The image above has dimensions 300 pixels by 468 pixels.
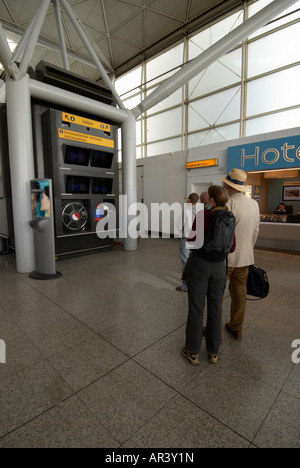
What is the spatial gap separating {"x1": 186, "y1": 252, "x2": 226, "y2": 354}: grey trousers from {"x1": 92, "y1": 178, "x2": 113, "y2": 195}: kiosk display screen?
233 inches

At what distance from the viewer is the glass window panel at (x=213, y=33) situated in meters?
10.8

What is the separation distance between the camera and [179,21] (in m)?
11.9

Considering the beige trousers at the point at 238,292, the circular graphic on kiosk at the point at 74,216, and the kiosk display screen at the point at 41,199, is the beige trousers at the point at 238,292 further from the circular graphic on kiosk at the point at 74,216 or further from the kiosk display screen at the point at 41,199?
the circular graphic on kiosk at the point at 74,216

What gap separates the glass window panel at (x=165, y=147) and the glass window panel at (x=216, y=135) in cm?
84

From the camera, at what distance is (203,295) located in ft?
7.06

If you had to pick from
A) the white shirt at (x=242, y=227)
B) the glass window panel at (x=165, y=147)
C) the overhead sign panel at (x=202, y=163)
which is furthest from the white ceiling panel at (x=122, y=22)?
the white shirt at (x=242, y=227)

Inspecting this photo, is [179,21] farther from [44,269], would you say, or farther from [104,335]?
[104,335]

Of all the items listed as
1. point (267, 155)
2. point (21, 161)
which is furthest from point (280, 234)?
point (21, 161)

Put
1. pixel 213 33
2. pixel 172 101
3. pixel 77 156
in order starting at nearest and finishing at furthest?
pixel 77 156
pixel 213 33
pixel 172 101

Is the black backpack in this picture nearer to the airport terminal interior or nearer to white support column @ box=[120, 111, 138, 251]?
the airport terminal interior

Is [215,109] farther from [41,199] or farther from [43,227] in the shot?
[43,227]

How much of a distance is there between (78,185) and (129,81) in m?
12.3

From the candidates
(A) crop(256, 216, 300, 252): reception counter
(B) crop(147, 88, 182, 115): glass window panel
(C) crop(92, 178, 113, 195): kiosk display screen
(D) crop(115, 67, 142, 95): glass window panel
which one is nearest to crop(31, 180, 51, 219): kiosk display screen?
(C) crop(92, 178, 113, 195): kiosk display screen

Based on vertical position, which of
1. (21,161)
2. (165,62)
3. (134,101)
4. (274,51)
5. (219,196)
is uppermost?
(165,62)
